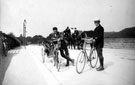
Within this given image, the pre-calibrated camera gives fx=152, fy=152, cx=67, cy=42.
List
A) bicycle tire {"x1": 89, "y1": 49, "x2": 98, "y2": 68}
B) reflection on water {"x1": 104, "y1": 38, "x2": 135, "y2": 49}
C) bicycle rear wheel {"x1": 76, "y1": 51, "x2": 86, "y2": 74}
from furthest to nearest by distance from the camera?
1. reflection on water {"x1": 104, "y1": 38, "x2": 135, "y2": 49}
2. bicycle tire {"x1": 89, "y1": 49, "x2": 98, "y2": 68}
3. bicycle rear wheel {"x1": 76, "y1": 51, "x2": 86, "y2": 74}

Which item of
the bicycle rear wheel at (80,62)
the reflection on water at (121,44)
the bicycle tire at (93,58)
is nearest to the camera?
the bicycle rear wheel at (80,62)

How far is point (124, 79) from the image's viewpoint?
3922mm

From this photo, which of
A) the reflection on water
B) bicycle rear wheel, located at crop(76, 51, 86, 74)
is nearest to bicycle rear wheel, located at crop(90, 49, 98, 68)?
bicycle rear wheel, located at crop(76, 51, 86, 74)

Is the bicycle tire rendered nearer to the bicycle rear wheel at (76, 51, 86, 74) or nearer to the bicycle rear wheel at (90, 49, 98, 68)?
the bicycle rear wheel at (90, 49, 98, 68)

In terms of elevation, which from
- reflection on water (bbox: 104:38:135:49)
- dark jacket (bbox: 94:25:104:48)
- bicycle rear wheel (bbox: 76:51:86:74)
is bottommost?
reflection on water (bbox: 104:38:135:49)

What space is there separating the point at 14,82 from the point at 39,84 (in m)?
0.71

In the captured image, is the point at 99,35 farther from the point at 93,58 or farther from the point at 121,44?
the point at 121,44

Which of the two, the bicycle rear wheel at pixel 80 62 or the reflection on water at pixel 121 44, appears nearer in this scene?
the bicycle rear wheel at pixel 80 62

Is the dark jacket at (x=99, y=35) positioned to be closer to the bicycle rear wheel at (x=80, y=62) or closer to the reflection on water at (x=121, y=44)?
the bicycle rear wheel at (x=80, y=62)

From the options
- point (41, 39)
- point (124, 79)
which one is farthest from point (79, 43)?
point (124, 79)

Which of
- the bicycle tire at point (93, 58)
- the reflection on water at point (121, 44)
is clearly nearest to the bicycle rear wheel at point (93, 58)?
the bicycle tire at point (93, 58)

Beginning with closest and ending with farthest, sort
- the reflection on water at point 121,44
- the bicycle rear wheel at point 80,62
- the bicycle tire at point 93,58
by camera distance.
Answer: the bicycle rear wheel at point 80,62 → the bicycle tire at point 93,58 → the reflection on water at point 121,44

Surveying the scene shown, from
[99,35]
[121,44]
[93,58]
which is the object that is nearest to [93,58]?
[93,58]

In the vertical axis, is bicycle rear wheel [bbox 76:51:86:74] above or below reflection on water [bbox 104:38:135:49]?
above
